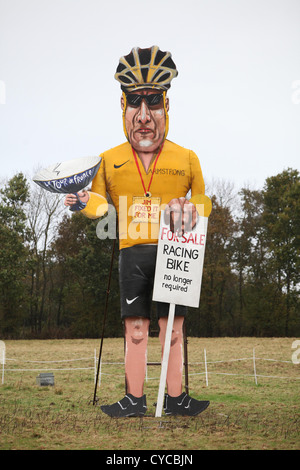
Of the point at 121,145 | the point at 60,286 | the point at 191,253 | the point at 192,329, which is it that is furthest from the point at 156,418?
the point at 60,286

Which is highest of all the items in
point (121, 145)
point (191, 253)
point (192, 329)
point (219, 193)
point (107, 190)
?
point (219, 193)

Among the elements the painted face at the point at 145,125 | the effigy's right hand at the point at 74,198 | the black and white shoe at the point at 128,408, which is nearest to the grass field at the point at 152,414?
the black and white shoe at the point at 128,408

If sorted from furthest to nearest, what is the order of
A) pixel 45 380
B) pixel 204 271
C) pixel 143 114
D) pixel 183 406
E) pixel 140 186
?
pixel 204 271, pixel 45 380, pixel 143 114, pixel 140 186, pixel 183 406

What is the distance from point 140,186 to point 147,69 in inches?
68.8

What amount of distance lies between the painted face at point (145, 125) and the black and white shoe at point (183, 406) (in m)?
3.57

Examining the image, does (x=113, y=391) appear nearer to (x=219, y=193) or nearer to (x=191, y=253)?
(x=191, y=253)

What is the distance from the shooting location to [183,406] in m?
7.01

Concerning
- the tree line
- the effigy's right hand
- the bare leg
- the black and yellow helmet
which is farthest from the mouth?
the tree line

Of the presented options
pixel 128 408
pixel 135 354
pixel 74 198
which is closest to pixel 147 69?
pixel 74 198

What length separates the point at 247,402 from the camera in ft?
28.9

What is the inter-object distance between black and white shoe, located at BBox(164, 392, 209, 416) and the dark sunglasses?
421 centimetres

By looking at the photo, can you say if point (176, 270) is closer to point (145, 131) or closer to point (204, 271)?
point (145, 131)
